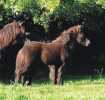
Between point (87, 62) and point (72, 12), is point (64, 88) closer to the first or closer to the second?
point (72, 12)

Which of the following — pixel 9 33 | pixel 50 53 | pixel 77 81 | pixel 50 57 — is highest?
pixel 9 33

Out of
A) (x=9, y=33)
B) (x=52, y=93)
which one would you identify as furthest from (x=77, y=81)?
(x=52, y=93)

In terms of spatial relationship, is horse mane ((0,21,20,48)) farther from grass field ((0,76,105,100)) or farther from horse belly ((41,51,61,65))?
grass field ((0,76,105,100))

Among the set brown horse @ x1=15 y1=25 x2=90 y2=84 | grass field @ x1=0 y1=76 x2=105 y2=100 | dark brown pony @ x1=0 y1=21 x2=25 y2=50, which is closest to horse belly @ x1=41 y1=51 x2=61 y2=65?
brown horse @ x1=15 y1=25 x2=90 y2=84

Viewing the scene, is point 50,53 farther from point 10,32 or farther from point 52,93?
point 52,93

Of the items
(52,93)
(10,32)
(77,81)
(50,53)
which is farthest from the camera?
(77,81)

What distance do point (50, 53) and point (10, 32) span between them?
140 centimetres

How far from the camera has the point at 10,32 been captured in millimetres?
16297

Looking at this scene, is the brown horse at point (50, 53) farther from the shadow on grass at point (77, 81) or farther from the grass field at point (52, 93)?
the grass field at point (52, 93)

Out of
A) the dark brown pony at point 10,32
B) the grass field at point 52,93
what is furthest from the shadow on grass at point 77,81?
the grass field at point 52,93

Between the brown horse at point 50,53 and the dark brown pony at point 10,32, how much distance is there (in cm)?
62

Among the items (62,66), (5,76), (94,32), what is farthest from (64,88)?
(94,32)

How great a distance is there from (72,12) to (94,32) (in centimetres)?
308

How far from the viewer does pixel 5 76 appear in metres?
20.5
